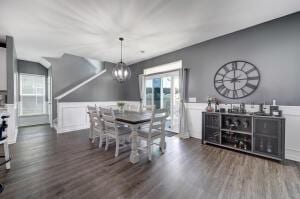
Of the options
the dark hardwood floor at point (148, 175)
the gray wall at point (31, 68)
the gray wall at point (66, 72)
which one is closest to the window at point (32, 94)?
the gray wall at point (31, 68)

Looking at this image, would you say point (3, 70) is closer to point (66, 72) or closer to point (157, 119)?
point (66, 72)

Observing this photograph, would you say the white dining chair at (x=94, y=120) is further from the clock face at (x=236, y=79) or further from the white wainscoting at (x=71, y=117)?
the clock face at (x=236, y=79)

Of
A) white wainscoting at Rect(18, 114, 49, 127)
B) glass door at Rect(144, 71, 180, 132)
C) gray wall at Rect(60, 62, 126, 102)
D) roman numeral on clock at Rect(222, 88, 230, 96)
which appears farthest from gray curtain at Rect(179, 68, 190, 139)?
white wainscoting at Rect(18, 114, 49, 127)

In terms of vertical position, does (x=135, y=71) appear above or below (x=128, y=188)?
above

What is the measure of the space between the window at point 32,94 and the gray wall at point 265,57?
641cm

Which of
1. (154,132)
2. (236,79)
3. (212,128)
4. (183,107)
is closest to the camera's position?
(154,132)

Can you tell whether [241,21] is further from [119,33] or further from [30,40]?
[30,40]

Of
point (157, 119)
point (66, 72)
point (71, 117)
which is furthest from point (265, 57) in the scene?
point (66, 72)

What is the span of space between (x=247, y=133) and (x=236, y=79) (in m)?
1.26

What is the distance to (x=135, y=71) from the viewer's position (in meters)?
6.28

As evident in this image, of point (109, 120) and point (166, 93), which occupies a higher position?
point (166, 93)

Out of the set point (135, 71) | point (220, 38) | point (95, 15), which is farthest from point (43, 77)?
point (220, 38)

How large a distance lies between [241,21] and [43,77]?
7354mm

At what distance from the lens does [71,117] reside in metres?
5.00
